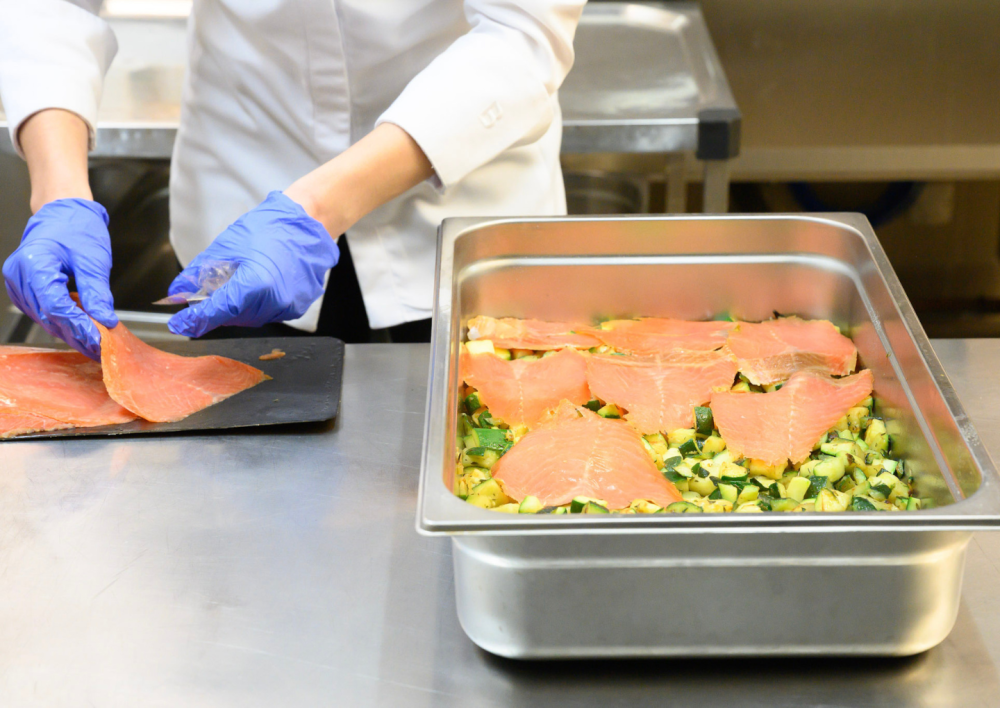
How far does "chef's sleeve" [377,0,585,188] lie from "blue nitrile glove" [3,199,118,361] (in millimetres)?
437

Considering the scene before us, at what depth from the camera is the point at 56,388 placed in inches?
47.3

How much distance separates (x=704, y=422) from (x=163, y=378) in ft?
2.31

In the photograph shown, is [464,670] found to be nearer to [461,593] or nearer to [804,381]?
[461,593]

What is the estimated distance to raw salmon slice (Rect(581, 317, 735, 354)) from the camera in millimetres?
1207

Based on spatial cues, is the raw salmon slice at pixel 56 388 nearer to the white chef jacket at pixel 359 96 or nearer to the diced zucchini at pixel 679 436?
the white chef jacket at pixel 359 96

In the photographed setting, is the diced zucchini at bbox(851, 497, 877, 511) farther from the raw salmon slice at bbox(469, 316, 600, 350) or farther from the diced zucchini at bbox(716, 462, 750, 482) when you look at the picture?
the raw salmon slice at bbox(469, 316, 600, 350)

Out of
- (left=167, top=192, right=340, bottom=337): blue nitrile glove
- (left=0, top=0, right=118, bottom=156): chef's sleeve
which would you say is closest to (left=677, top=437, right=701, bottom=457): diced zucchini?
(left=167, top=192, right=340, bottom=337): blue nitrile glove

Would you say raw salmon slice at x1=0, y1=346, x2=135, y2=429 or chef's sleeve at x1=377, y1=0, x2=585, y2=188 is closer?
raw salmon slice at x1=0, y1=346, x2=135, y2=429

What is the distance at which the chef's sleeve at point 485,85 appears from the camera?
1.29m

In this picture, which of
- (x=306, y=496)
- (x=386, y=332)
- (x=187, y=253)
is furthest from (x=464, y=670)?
(x=187, y=253)

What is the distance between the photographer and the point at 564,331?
49.3 inches

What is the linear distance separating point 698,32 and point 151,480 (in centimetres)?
198

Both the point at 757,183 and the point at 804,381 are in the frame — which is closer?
the point at 804,381

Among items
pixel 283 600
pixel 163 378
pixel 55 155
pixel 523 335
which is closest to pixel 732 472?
pixel 523 335
